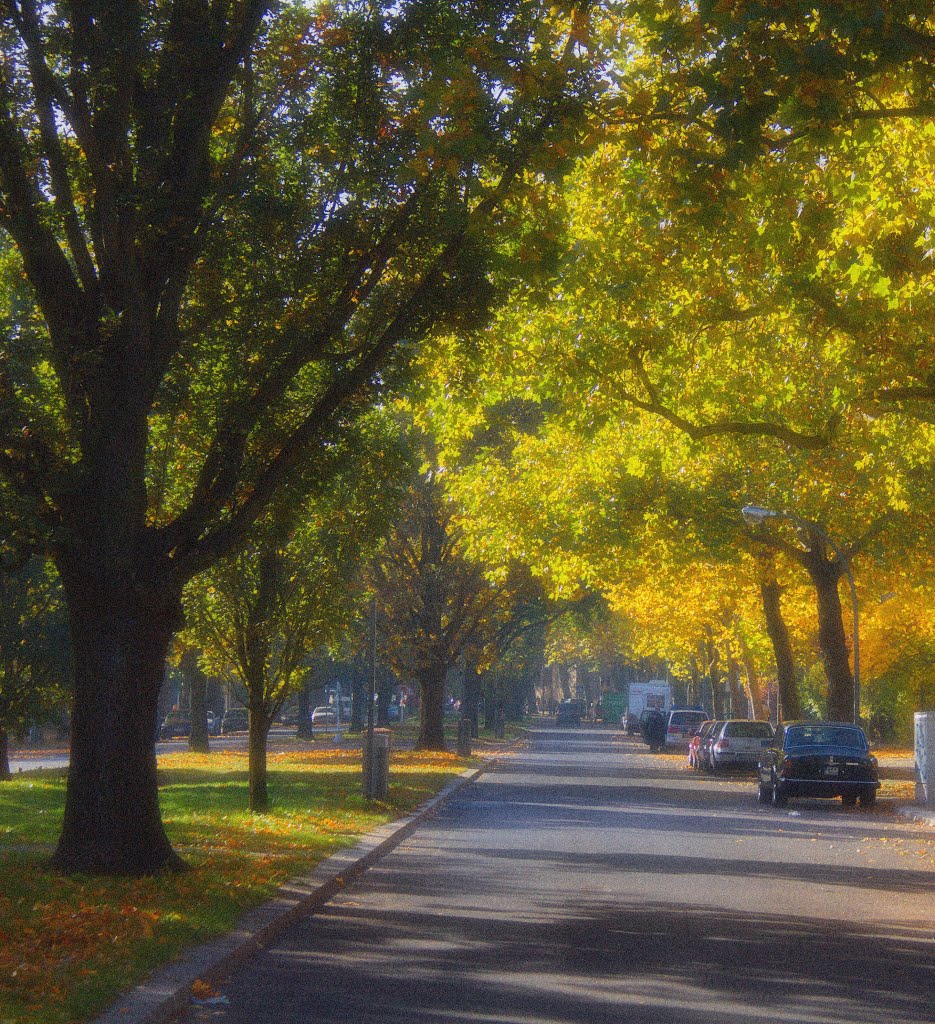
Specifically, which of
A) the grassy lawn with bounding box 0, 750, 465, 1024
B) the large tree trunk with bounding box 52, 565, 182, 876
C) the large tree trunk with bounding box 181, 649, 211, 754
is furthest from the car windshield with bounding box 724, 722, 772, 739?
the large tree trunk with bounding box 52, 565, 182, 876

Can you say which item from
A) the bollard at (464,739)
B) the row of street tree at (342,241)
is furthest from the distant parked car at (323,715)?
the row of street tree at (342,241)

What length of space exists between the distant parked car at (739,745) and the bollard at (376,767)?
58.2 feet

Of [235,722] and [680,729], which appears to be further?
[235,722]

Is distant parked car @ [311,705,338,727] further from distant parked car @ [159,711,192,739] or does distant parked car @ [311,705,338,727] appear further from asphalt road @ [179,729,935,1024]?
asphalt road @ [179,729,935,1024]

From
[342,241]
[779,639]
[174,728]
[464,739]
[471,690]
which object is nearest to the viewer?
[342,241]

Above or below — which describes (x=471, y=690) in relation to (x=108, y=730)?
above

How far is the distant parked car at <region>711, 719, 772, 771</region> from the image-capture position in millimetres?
38656

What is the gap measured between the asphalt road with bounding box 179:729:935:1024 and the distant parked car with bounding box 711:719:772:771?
17802 millimetres

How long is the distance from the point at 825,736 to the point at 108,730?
58.8 feet

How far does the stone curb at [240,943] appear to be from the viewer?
7609 mm

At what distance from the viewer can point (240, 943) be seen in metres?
9.61

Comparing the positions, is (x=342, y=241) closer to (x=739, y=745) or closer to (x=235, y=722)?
(x=739, y=745)

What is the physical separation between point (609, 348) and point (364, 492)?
160 inches

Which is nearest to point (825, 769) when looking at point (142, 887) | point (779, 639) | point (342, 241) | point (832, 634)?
point (832, 634)
